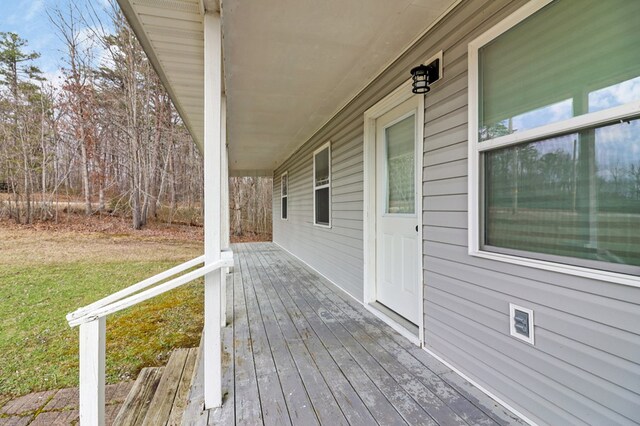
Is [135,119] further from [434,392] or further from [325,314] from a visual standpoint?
[434,392]

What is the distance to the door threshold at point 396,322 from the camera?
2.57m

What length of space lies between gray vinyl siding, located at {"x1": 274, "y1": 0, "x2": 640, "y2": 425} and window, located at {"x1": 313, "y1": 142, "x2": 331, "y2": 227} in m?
1.80

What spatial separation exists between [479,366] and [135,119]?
1391cm

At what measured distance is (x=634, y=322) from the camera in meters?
1.19

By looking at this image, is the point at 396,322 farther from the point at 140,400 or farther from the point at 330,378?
the point at 140,400


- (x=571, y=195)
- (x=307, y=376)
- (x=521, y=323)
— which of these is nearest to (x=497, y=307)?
(x=521, y=323)

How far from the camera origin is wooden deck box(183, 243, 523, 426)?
1676mm

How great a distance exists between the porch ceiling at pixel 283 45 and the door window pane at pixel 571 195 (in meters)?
1.23

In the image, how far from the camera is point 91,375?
4.62 ft

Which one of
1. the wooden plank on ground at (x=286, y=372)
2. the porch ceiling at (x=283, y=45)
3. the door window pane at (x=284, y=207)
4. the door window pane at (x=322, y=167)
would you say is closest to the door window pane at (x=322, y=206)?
the door window pane at (x=322, y=167)

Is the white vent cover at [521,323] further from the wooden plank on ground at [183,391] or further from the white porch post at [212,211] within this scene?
the wooden plank on ground at [183,391]

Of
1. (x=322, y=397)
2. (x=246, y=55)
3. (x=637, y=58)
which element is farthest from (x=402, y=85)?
(x=322, y=397)

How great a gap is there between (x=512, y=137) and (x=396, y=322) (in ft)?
6.14

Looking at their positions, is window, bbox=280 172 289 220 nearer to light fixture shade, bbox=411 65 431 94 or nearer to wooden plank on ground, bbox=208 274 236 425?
wooden plank on ground, bbox=208 274 236 425
